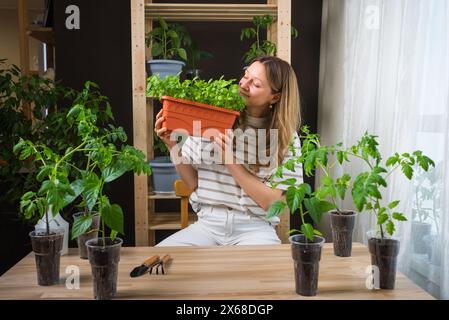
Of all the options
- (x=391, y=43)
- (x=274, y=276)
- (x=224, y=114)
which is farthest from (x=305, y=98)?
(x=274, y=276)

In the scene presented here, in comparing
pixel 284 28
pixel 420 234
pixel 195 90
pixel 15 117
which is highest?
pixel 284 28

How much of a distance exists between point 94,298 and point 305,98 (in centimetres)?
243

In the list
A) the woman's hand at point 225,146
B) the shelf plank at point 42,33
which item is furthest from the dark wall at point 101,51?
the woman's hand at point 225,146

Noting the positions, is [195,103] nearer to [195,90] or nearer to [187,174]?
[195,90]

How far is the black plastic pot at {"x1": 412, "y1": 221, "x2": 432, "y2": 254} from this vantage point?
1550 mm

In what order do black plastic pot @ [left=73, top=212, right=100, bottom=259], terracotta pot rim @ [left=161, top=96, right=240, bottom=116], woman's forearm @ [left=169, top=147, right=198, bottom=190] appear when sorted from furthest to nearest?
woman's forearm @ [left=169, top=147, right=198, bottom=190]
terracotta pot rim @ [left=161, top=96, right=240, bottom=116]
black plastic pot @ [left=73, top=212, right=100, bottom=259]

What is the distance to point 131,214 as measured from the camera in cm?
326

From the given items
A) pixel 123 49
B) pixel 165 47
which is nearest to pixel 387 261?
pixel 165 47

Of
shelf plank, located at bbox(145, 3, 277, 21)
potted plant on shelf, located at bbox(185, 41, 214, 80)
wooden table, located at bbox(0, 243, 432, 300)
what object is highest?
shelf plank, located at bbox(145, 3, 277, 21)

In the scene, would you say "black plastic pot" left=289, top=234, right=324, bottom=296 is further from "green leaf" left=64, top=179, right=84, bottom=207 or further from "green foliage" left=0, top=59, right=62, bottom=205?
"green foliage" left=0, top=59, right=62, bottom=205

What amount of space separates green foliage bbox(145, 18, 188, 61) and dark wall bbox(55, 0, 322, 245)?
0.38 m

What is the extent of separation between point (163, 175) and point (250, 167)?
0.91 m

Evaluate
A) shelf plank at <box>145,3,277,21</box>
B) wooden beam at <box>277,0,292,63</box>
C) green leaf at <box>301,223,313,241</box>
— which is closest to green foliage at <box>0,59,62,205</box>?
shelf plank at <box>145,3,277,21</box>

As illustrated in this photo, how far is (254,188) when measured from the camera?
5.82 feet
